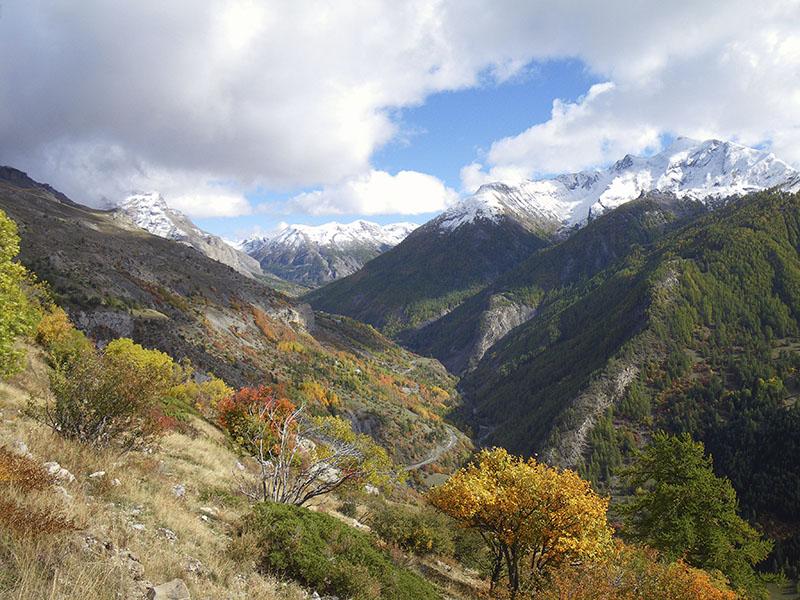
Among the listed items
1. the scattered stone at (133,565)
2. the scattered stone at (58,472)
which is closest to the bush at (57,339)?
Result: the scattered stone at (58,472)

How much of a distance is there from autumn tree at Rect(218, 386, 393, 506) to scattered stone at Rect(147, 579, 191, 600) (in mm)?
10336

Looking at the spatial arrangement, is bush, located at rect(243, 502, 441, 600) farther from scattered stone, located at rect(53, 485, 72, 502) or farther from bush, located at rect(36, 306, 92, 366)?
bush, located at rect(36, 306, 92, 366)

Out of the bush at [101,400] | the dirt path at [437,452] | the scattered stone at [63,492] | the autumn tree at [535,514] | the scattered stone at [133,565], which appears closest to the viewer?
the scattered stone at [133,565]

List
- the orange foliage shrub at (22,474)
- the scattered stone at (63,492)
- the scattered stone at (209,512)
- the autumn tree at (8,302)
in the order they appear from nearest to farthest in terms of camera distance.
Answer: the orange foliage shrub at (22,474)
the scattered stone at (63,492)
the scattered stone at (209,512)
the autumn tree at (8,302)

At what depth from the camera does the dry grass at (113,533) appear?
679 cm

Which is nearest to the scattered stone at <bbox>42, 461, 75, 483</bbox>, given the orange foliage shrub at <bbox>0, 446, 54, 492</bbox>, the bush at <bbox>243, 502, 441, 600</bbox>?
the orange foliage shrub at <bbox>0, 446, 54, 492</bbox>

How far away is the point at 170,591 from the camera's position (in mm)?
7949

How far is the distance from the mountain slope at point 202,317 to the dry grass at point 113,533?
74.2 m

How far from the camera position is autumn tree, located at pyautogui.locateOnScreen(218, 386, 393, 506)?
2000 centimetres

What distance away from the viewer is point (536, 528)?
22250 millimetres

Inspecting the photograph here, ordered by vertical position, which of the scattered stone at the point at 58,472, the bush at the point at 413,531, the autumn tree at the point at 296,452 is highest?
the scattered stone at the point at 58,472

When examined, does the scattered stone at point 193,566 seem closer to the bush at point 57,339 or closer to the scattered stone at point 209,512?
the scattered stone at point 209,512

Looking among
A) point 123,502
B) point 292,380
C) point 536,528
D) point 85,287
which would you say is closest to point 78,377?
point 123,502

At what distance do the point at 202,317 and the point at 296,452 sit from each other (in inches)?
3805
